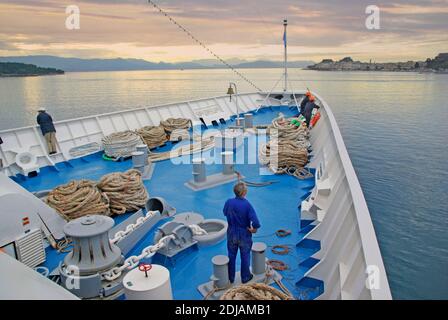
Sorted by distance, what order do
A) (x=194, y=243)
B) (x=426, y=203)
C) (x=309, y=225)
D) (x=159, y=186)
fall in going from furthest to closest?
1. (x=426, y=203)
2. (x=159, y=186)
3. (x=309, y=225)
4. (x=194, y=243)

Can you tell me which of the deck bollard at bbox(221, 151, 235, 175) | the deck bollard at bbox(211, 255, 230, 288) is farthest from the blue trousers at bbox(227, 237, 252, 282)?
the deck bollard at bbox(221, 151, 235, 175)

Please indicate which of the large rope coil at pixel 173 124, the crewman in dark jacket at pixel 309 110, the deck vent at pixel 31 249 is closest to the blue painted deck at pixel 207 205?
the deck vent at pixel 31 249

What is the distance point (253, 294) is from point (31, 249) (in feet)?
8.20

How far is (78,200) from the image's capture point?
4.68 metres

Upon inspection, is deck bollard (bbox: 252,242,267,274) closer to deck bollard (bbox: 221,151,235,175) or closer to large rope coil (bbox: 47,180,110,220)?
large rope coil (bbox: 47,180,110,220)

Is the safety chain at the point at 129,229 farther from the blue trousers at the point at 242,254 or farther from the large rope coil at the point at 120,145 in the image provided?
the large rope coil at the point at 120,145

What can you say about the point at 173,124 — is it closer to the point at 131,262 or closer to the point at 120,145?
the point at 120,145

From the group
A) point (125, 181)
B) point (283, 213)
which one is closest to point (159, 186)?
point (125, 181)

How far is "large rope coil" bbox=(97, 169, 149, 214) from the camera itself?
5.10 meters

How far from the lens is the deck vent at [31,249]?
3.69 m

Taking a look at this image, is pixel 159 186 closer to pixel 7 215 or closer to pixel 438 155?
pixel 7 215

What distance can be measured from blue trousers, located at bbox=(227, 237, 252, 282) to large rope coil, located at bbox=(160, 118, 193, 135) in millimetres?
6328

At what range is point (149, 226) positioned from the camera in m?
4.61

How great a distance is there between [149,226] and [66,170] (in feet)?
11.8
